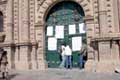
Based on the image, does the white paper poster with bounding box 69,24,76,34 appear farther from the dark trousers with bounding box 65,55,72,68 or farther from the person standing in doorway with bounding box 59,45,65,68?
the dark trousers with bounding box 65,55,72,68

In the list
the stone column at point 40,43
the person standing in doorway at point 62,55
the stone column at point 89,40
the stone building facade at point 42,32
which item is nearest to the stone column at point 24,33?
the stone building facade at point 42,32

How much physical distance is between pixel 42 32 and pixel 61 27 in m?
1.39

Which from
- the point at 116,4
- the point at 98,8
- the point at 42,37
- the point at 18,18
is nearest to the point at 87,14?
the point at 98,8

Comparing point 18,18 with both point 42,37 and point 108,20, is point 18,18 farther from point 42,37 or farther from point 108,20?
point 108,20

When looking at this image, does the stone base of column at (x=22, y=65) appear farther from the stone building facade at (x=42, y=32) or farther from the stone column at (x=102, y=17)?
the stone column at (x=102, y=17)

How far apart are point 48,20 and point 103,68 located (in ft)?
19.7

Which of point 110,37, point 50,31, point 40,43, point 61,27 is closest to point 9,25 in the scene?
point 40,43

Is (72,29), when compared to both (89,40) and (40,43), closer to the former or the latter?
(89,40)

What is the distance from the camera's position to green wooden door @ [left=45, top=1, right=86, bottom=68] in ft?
61.4

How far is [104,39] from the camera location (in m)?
16.0

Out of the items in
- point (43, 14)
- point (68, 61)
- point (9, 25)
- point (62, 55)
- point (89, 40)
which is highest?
point (43, 14)

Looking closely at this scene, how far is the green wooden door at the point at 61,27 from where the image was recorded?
61.4 ft

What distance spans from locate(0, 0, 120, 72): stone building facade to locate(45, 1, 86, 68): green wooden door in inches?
15.9

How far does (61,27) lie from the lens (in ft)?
62.8
